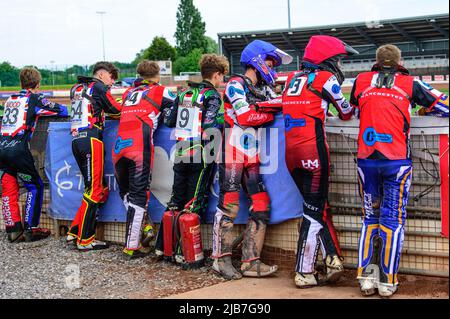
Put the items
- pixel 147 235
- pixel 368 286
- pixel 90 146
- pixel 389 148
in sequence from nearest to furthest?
1. pixel 389 148
2. pixel 368 286
3. pixel 147 235
4. pixel 90 146

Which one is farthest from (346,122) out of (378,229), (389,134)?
(378,229)

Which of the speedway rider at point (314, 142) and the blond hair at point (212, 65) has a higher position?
the blond hair at point (212, 65)

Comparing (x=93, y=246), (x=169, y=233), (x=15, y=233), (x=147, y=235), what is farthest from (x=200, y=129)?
(x=15, y=233)

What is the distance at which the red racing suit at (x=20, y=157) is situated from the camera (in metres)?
7.75

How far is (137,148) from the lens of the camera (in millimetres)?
6660

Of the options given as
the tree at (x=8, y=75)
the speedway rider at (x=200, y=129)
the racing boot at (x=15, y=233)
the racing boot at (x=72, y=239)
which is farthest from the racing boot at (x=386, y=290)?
the tree at (x=8, y=75)

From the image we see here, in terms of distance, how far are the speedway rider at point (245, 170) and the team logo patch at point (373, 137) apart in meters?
1.18

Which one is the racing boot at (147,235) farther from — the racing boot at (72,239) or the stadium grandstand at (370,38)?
the stadium grandstand at (370,38)

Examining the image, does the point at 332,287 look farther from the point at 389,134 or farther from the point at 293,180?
the point at 389,134

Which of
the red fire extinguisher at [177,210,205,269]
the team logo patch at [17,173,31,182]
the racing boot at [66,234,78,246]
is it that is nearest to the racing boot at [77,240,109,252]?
the racing boot at [66,234,78,246]

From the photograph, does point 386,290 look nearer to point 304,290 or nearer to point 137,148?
point 304,290

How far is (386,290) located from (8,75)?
50.7 m

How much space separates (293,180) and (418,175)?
3.84 feet

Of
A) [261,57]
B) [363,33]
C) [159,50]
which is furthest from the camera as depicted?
[159,50]
